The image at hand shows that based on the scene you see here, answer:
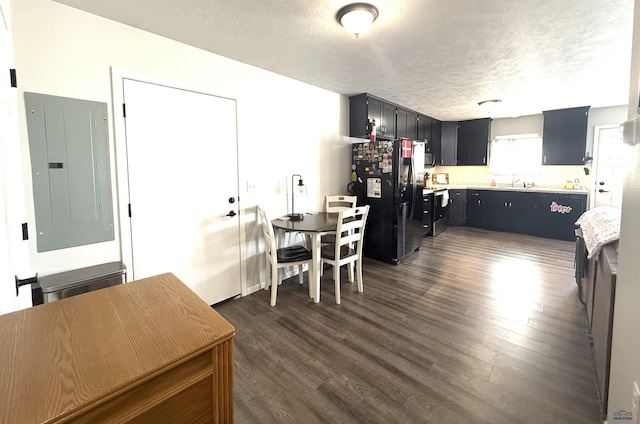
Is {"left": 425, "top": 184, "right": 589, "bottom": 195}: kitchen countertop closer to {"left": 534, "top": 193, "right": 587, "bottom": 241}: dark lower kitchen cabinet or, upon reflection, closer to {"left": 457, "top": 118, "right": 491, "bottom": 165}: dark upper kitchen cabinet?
{"left": 534, "top": 193, "right": 587, "bottom": 241}: dark lower kitchen cabinet

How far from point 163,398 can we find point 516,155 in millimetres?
7323

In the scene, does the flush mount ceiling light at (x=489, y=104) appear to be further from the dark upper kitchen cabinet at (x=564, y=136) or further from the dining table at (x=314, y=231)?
the dining table at (x=314, y=231)

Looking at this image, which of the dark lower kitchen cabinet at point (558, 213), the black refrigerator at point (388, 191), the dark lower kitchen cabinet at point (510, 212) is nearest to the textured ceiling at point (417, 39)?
the black refrigerator at point (388, 191)

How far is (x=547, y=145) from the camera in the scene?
5496 millimetres

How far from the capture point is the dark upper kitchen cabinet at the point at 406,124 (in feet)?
15.9

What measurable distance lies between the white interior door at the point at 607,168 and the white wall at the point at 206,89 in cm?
458

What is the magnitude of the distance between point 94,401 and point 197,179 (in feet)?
7.41

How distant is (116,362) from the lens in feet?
2.38

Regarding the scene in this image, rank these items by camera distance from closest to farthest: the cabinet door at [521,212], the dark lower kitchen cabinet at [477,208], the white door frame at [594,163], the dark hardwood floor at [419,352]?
the dark hardwood floor at [419,352] < the white door frame at [594,163] < the cabinet door at [521,212] < the dark lower kitchen cabinet at [477,208]

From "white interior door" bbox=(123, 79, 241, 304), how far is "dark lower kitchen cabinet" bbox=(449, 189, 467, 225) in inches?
203

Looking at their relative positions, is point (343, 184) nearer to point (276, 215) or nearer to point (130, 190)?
point (276, 215)

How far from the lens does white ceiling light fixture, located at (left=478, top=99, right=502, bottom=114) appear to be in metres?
4.50

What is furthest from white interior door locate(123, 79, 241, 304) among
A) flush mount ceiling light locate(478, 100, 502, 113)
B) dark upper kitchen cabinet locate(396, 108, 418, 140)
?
flush mount ceiling light locate(478, 100, 502, 113)

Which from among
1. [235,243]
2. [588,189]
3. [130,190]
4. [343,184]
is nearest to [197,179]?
[130,190]
